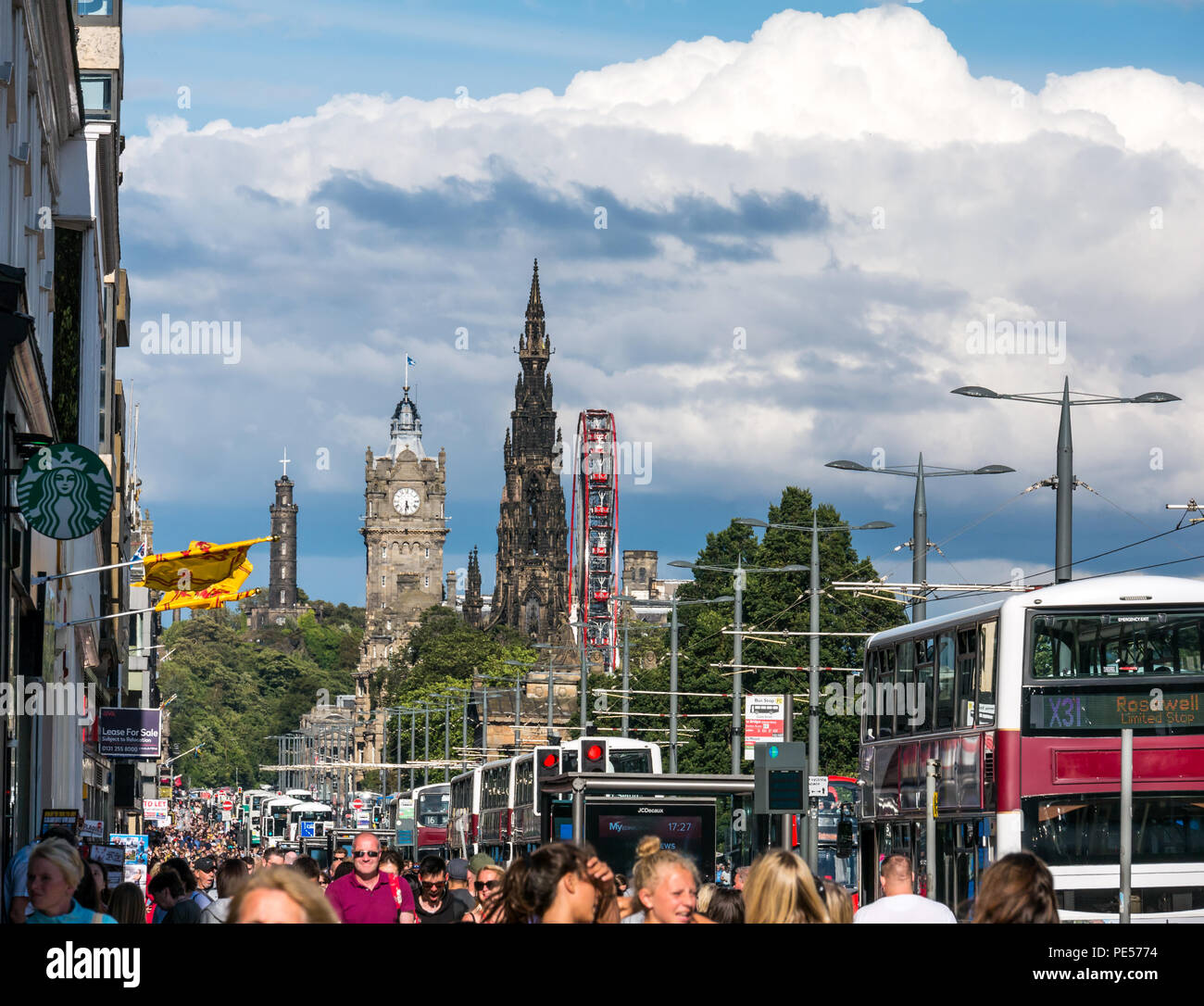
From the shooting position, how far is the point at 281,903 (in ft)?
20.2

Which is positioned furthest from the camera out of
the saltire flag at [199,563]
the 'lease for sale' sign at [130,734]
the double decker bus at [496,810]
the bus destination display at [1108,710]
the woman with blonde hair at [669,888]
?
the double decker bus at [496,810]

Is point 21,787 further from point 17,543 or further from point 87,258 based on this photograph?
point 87,258

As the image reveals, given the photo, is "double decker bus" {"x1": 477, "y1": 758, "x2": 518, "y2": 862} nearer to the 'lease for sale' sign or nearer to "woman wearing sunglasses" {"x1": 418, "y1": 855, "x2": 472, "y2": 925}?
the 'lease for sale' sign

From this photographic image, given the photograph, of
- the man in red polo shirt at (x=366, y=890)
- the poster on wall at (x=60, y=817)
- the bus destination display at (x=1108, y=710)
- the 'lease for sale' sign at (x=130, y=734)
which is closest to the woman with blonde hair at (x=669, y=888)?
the man in red polo shirt at (x=366, y=890)

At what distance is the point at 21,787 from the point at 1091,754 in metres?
13.1

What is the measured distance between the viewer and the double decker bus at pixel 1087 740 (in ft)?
67.5

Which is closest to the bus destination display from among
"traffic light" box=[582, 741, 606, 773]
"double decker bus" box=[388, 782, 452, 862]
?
Result: "traffic light" box=[582, 741, 606, 773]

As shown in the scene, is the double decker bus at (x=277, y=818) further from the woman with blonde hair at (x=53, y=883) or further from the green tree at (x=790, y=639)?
the woman with blonde hair at (x=53, y=883)

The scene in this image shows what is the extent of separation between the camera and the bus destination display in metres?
20.8

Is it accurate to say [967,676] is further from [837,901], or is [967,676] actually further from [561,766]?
[837,901]

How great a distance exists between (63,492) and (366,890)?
7.55 metres

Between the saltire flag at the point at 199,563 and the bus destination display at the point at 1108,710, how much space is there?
37.8 feet
